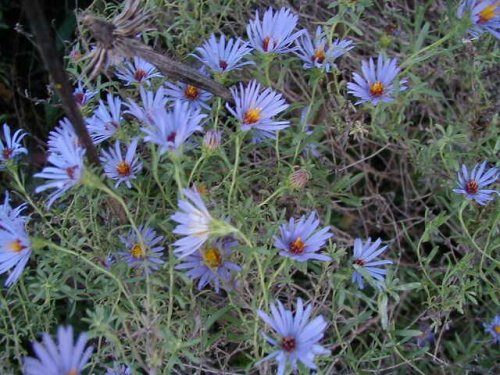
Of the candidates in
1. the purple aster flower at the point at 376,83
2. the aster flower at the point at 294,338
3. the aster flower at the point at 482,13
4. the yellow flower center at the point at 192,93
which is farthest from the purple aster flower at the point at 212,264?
the aster flower at the point at 482,13

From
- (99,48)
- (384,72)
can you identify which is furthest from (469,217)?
(99,48)

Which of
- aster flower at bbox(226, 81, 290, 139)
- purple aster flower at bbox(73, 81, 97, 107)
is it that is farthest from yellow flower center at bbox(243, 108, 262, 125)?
purple aster flower at bbox(73, 81, 97, 107)

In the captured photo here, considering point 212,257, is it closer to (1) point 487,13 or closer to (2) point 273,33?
(2) point 273,33

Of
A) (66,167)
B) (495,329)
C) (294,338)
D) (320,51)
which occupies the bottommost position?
(495,329)

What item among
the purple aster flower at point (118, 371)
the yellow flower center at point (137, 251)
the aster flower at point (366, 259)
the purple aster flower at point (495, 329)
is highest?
the yellow flower center at point (137, 251)

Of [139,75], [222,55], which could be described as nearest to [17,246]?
[139,75]

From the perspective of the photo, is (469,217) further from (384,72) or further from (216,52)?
(216,52)

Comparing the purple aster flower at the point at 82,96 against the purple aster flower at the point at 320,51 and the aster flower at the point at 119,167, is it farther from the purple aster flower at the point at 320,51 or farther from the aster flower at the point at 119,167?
the purple aster flower at the point at 320,51
